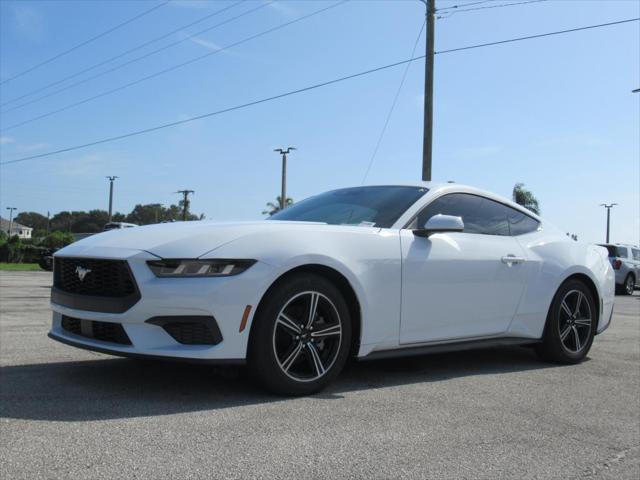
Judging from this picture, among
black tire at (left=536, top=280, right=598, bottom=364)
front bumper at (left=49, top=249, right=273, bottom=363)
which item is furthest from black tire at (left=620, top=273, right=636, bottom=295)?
front bumper at (left=49, top=249, right=273, bottom=363)

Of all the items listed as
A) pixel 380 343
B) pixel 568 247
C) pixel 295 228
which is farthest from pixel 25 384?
pixel 568 247

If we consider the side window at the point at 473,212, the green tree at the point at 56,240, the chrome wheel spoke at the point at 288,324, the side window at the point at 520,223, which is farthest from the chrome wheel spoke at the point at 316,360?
the green tree at the point at 56,240

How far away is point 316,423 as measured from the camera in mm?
3268

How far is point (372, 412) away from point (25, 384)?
206 centimetres

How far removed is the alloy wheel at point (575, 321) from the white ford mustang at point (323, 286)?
0.19ft

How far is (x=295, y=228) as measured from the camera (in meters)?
3.95

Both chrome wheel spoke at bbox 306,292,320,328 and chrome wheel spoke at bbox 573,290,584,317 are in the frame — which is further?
chrome wheel spoke at bbox 573,290,584,317

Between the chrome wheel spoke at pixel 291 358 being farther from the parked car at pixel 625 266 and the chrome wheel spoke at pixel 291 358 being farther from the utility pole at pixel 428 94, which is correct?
the parked car at pixel 625 266

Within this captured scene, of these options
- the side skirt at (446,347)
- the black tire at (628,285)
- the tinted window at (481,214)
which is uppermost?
the tinted window at (481,214)

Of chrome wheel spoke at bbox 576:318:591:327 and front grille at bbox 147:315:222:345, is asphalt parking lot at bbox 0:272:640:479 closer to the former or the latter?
front grille at bbox 147:315:222:345

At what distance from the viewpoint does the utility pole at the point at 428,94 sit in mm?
16938

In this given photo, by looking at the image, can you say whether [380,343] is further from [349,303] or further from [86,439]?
[86,439]

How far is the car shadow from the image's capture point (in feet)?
11.1

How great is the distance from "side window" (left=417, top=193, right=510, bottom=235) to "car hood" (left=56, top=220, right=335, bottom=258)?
1.04 meters
